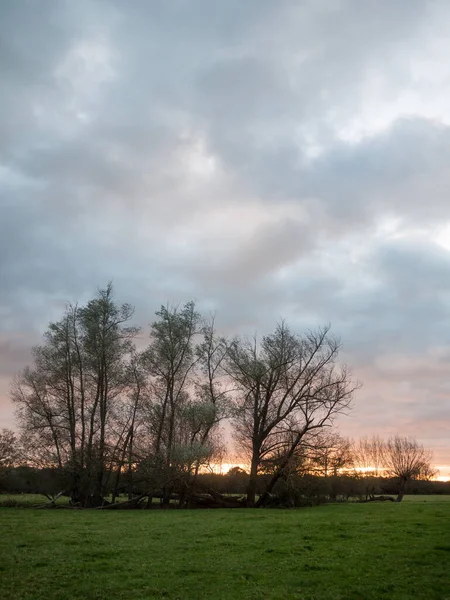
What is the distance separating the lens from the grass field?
11.2 meters

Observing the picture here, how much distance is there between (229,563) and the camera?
14.0 meters

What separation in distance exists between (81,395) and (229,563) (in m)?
32.2

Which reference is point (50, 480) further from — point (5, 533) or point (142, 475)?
point (5, 533)

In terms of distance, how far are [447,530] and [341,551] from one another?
6471mm

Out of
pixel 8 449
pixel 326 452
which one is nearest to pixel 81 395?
pixel 8 449

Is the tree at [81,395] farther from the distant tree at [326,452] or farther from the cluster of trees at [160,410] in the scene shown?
the distant tree at [326,452]

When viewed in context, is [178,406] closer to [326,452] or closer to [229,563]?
[326,452]

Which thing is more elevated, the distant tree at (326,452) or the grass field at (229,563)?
the distant tree at (326,452)

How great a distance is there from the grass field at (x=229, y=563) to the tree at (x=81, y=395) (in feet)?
62.3


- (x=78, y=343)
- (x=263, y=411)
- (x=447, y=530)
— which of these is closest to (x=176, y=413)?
(x=263, y=411)

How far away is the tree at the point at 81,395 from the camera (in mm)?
39781

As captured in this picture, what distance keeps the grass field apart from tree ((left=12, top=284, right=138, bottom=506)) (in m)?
19.0

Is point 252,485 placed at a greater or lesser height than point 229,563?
lesser

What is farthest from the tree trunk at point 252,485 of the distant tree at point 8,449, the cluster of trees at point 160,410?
the distant tree at point 8,449
